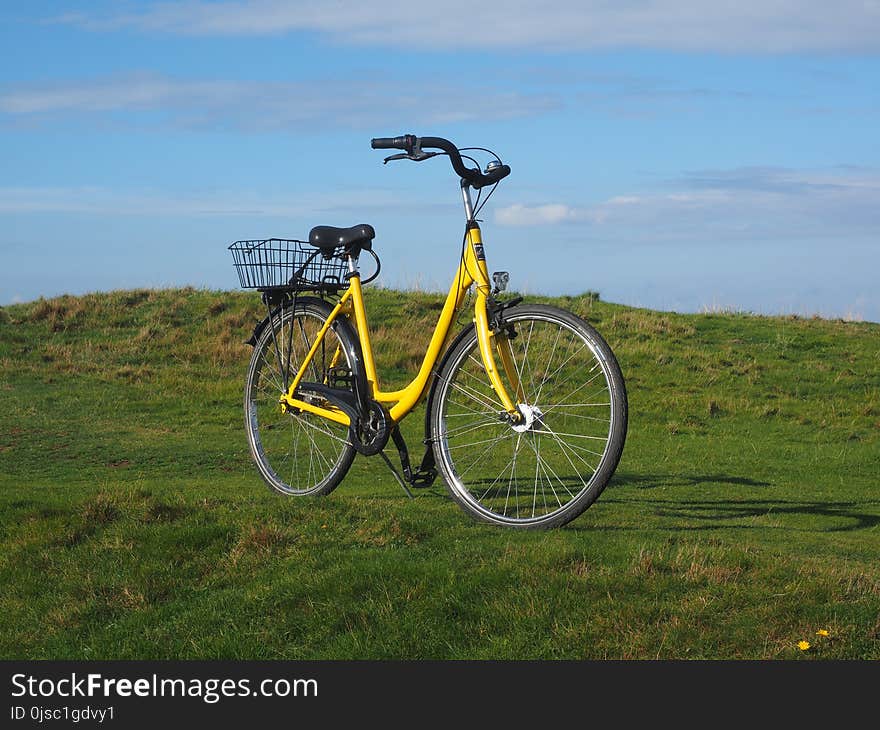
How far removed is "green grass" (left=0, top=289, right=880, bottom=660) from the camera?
547 centimetres

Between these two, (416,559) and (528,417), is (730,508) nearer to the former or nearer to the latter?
(528,417)

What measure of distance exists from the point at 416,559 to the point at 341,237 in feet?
10.1

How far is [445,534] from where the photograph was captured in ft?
23.1

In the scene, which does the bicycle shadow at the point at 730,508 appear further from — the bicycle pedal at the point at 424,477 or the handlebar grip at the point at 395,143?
the handlebar grip at the point at 395,143

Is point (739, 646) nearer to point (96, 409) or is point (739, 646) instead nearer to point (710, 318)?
point (96, 409)

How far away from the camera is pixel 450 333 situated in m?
7.71

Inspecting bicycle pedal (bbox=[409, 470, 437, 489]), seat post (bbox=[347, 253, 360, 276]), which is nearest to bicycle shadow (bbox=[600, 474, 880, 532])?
bicycle pedal (bbox=[409, 470, 437, 489])

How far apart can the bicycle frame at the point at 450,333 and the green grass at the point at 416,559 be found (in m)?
0.78

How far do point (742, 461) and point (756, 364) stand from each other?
20.2 ft

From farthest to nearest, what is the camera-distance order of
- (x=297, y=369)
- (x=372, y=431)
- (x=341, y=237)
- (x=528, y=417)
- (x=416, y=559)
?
1. (x=297, y=369)
2. (x=341, y=237)
3. (x=372, y=431)
4. (x=528, y=417)
5. (x=416, y=559)

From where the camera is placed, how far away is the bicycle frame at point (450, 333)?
23.5 ft

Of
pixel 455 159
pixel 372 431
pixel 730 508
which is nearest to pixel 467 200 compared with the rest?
pixel 455 159

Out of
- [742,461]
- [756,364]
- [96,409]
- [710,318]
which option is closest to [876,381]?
[756,364]

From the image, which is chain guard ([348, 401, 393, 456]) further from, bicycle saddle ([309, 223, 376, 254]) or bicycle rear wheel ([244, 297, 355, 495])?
bicycle saddle ([309, 223, 376, 254])
